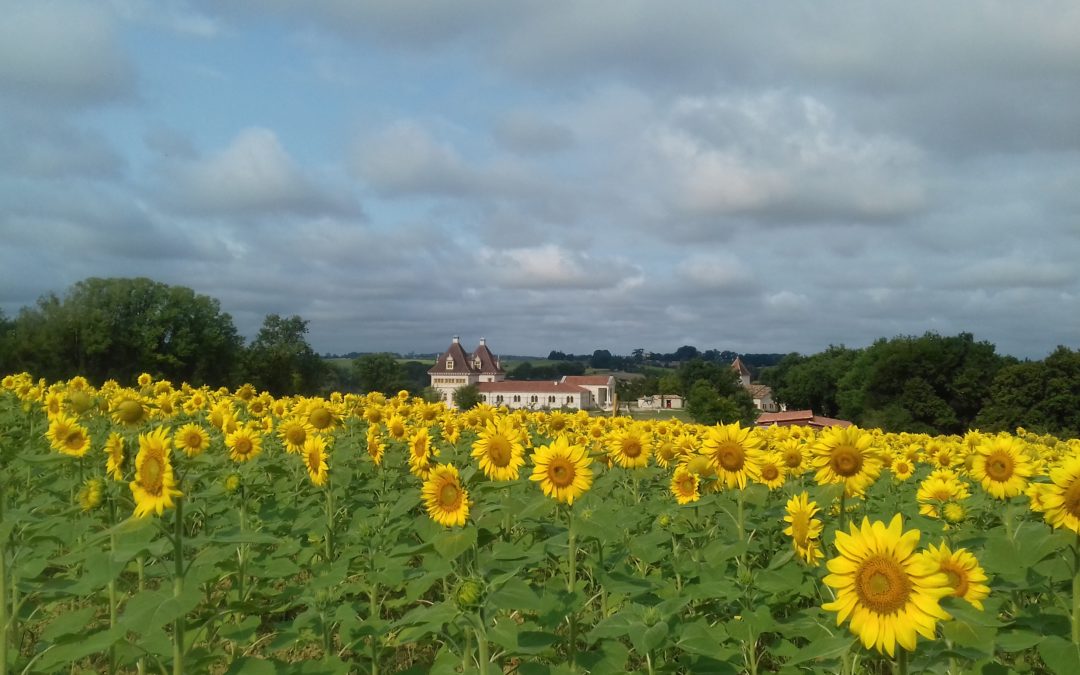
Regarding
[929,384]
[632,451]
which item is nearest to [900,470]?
[632,451]

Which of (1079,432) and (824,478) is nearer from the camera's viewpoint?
(824,478)

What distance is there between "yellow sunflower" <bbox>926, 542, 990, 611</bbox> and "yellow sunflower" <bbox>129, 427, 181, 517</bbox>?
10.5 feet

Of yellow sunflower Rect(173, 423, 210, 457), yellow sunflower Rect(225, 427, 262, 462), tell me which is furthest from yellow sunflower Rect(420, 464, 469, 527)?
yellow sunflower Rect(225, 427, 262, 462)

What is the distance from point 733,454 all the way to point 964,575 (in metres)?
2.39

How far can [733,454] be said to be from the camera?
17.2ft

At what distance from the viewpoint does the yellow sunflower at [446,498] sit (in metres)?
3.57

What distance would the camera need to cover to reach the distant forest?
4884 cm

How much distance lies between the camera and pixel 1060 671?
253 cm

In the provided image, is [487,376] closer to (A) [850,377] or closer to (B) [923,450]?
(A) [850,377]

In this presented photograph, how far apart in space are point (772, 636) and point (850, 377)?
8714cm

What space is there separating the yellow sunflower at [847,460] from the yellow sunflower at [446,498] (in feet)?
7.97

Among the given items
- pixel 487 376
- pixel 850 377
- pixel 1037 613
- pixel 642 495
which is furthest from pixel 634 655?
pixel 487 376

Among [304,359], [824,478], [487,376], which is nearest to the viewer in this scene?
[824,478]

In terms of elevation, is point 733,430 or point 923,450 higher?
point 733,430
